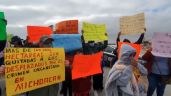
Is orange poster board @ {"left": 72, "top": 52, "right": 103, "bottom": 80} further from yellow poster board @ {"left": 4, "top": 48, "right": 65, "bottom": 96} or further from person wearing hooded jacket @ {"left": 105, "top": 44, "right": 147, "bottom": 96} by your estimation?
person wearing hooded jacket @ {"left": 105, "top": 44, "right": 147, "bottom": 96}

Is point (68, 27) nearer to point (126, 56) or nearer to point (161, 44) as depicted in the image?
point (161, 44)

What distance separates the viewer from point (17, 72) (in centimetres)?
510

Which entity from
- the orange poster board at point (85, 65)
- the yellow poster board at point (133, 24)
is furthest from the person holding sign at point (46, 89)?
the yellow poster board at point (133, 24)

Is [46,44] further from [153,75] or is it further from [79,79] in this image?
[153,75]

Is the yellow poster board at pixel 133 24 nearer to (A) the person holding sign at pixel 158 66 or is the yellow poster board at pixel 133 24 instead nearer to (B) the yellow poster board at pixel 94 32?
A: (A) the person holding sign at pixel 158 66

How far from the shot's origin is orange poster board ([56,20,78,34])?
8414mm

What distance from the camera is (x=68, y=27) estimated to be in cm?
848

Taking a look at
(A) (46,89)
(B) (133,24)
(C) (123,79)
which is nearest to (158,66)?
(B) (133,24)

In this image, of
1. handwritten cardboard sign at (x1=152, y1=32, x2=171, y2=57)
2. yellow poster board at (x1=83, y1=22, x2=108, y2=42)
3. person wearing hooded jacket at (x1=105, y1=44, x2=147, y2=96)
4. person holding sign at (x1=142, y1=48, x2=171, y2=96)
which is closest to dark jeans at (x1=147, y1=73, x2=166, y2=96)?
person holding sign at (x1=142, y1=48, x2=171, y2=96)

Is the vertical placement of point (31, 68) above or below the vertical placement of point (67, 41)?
below

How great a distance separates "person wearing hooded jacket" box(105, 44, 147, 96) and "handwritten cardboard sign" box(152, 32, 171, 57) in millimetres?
1807

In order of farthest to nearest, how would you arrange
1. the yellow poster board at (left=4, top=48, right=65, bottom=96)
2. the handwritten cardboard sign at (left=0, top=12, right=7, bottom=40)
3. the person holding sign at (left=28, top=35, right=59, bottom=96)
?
1. the person holding sign at (left=28, top=35, right=59, bottom=96)
2. the handwritten cardboard sign at (left=0, top=12, right=7, bottom=40)
3. the yellow poster board at (left=4, top=48, right=65, bottom=96)

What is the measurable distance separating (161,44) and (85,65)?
1.69m

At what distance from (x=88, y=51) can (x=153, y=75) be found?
150cm
